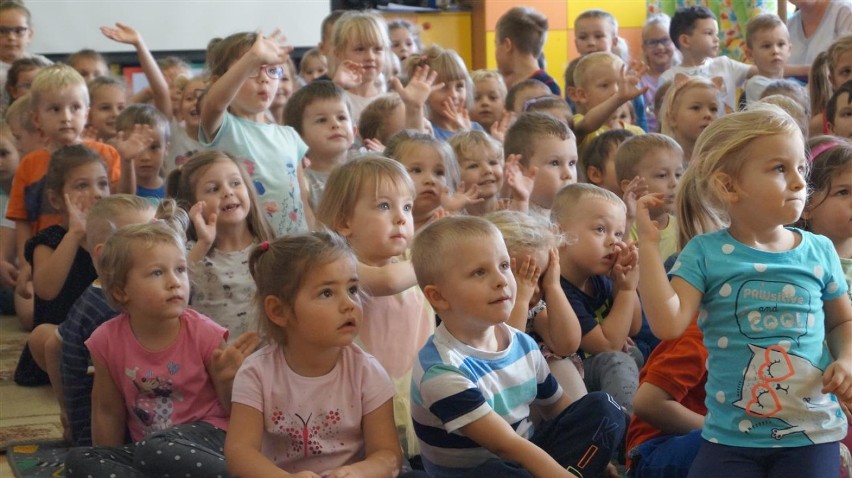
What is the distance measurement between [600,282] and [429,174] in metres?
0.60

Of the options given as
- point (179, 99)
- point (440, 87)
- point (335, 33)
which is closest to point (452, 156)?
point (440, 87)

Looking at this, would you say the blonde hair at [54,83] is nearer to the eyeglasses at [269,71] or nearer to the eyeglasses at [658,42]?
the eyeglasses at [269,71]

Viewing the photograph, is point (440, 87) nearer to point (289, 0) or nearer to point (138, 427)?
point (138, 427)

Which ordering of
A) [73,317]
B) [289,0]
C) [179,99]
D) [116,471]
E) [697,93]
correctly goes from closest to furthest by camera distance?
1. [116,471]
2. [73,317]
3. [697,93]
4. [179,99]
5. [289,0]

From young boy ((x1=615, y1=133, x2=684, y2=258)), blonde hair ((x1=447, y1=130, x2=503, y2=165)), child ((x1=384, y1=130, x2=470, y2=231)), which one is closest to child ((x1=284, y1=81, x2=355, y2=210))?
blonde hair ((x1=447, y1=130, x2=503, y2=165))

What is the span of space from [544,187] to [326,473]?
1624 mm

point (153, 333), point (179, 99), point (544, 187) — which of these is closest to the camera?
point (153, 333)

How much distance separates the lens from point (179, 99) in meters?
5.27

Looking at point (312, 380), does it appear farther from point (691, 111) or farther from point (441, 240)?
point (691, 111)

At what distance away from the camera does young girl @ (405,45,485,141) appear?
4352 millimetres

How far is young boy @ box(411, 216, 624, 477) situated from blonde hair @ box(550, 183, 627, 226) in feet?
2.05

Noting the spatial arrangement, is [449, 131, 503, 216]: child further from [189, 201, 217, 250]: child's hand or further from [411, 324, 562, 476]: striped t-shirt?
[411, 324, 562, 476]: striped t-shirt

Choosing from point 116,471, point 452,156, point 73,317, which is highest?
point 452,156

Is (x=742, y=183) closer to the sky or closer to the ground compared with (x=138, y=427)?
closer to the sky
